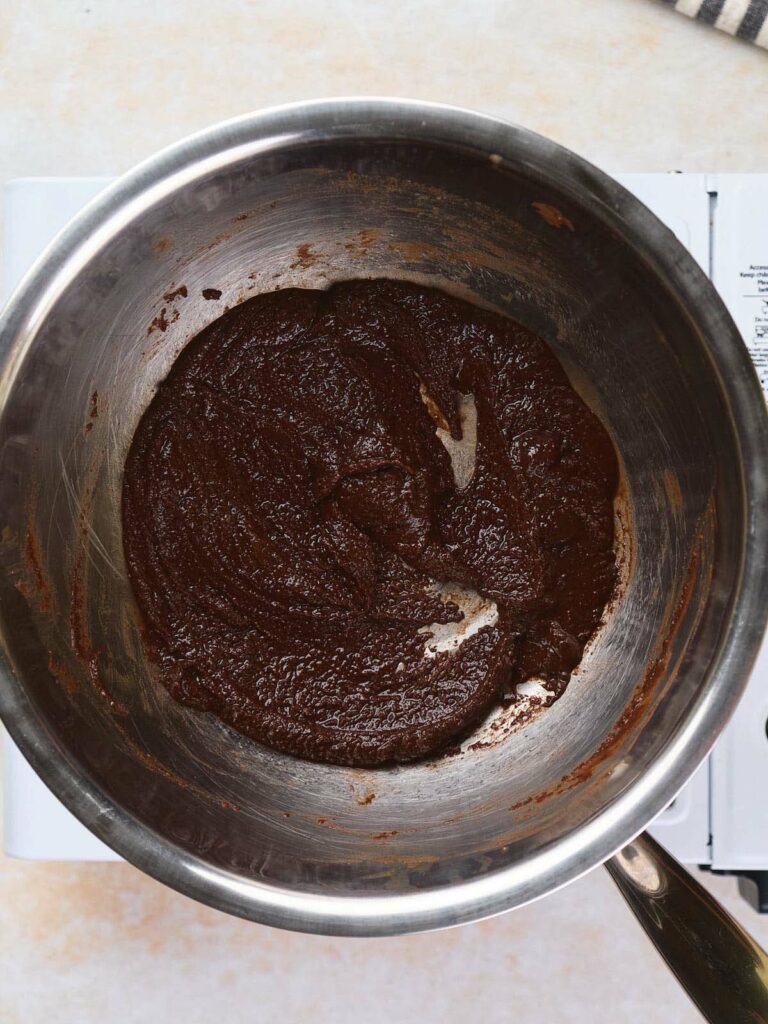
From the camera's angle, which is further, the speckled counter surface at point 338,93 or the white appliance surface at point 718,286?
the speckled counter surface at point 338,93

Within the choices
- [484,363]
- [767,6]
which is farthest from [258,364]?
[767,6]

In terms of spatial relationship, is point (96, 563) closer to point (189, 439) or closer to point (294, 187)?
point (189, 439)

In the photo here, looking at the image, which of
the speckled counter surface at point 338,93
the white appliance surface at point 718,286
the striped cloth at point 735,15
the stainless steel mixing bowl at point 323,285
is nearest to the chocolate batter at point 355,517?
the stainless steel mixing bowl at point 323,285

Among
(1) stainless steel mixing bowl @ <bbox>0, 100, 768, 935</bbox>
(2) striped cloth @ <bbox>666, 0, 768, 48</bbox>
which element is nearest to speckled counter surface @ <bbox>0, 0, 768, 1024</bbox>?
(2) striped cloth @ <bbox>666, 0, 768, 48</bbox>

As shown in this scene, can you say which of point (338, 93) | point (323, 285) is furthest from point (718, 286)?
point (338, 93)

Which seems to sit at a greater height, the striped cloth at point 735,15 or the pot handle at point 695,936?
the striped cloth at point 735,15

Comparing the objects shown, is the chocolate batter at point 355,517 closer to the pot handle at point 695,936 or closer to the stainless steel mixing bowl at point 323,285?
the stainless steel mixing bowl at point 323,285

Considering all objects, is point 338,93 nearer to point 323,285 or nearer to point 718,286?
point 323,285
